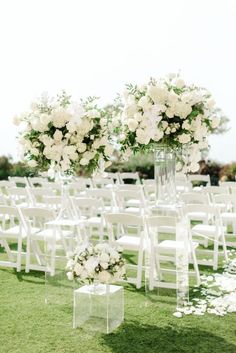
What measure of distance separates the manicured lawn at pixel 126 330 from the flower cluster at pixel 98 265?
0.51 metres

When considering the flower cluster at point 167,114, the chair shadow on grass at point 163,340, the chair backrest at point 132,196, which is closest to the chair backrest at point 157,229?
the flower cluster at point 167,114

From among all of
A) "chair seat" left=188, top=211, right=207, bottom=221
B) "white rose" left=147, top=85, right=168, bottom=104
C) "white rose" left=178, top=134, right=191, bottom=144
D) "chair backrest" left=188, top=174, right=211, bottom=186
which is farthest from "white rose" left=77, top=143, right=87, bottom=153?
"chair backrest" left=188, top=174, right=211, bottom=186

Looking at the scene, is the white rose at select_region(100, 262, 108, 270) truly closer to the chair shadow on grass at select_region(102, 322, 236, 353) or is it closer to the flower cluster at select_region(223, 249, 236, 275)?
the chair shadow on grass at select_region(102, 322, 236, 353)

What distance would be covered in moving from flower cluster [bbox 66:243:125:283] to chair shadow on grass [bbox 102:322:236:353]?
1.68 ft

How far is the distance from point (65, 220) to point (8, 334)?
1.52m

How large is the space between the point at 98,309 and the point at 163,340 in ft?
2.19

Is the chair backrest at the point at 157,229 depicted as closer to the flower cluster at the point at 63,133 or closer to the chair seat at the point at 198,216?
the flower cluster at the point at 63,133

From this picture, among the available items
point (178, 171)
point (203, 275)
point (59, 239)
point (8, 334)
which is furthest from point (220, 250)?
point (8, 334)

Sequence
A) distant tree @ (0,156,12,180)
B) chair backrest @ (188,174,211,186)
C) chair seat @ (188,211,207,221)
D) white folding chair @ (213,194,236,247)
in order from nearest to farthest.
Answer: white folding chair @ (213,194,236,247)
chair seat @ (188,211,207,221)
chair backrest @ (188,174,211,186)
distant tree @ (0,156,12,180)

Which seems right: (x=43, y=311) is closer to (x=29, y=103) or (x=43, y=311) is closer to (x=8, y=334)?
(x=8, y=334)

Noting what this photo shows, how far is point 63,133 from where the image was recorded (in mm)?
5426

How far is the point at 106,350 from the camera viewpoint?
4.38 meters

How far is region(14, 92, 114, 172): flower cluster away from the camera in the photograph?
5316 millimetres

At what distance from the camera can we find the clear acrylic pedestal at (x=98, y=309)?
4789 millimetres
